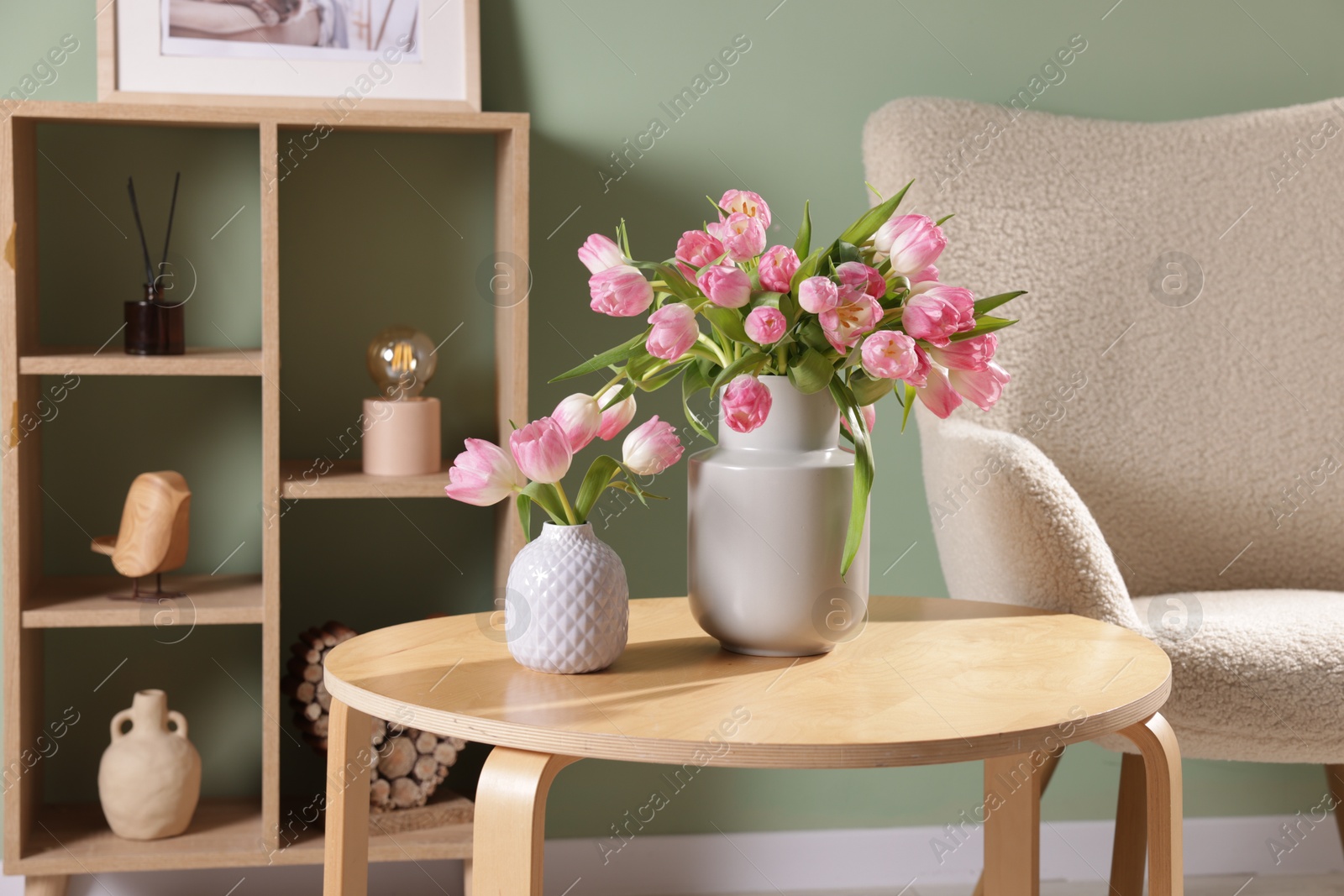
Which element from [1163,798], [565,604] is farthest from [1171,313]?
[565,604]

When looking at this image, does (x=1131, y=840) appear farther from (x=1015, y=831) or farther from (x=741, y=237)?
(x=741, y=237)

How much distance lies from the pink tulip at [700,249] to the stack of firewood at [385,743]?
89 cm

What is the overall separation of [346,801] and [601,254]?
18.8 inches

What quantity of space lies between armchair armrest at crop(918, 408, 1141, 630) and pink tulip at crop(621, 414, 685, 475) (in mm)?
492

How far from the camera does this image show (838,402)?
3.03 feet

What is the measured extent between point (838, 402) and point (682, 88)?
0.96 m

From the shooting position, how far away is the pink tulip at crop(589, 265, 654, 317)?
882 millimetres

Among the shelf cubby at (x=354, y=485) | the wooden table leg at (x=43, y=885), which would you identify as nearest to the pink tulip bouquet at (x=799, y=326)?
the shelf cubby at (x=354, y=485)

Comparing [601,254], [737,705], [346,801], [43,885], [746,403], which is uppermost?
[601,254]

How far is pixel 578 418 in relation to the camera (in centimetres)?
92

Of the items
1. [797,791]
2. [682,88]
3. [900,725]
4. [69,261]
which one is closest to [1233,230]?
[682,88]

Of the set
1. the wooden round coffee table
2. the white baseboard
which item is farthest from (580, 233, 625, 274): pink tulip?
the white baseboard

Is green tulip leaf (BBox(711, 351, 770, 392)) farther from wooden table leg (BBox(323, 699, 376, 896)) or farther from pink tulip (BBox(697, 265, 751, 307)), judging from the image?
wooden table leg (BBox(323, 699, 376, 896))

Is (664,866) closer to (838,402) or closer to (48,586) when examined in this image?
(48,586)
